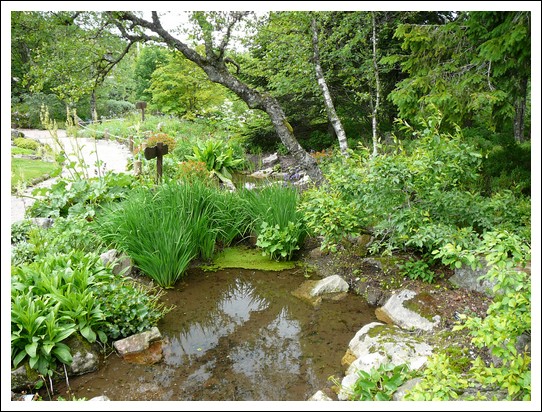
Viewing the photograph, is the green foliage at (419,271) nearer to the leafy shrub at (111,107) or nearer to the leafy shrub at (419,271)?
the leafy shrub at (419,271)

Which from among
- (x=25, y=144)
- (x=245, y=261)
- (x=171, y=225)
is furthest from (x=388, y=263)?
(x=25, y=144)

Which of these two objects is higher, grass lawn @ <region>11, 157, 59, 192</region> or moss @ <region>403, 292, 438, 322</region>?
grass lawn @ <region>11, 157, 59, 192</region>

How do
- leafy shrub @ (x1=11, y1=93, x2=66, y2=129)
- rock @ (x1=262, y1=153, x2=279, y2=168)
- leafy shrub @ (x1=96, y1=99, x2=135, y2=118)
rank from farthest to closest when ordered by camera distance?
leafy shrub @ (x1=96, y1=99, x2=135, y2=118) < leafy shrub @ (x1=11, y1=93, x2=66, y2=129) < rock @ (x1=262, y1=153, x2=279, y2=168)

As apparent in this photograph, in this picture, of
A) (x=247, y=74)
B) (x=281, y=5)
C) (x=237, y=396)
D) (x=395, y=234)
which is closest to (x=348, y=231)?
(x=395, y=234)

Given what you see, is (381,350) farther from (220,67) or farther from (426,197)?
(220,67)

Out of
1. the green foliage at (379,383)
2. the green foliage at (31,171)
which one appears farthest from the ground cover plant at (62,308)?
the green foliage at (31,171)

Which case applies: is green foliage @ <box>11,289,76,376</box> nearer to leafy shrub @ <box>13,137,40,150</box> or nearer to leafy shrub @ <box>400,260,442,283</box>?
leafy shrub @ <box>400,260,442,283</box>

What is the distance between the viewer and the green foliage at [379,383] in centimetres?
274

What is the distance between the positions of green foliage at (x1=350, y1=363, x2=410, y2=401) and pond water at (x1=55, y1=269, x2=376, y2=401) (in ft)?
1.39

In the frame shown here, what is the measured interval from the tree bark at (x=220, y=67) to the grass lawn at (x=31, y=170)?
3242mm

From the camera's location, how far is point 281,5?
111 inches

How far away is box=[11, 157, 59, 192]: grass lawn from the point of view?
8344 mm

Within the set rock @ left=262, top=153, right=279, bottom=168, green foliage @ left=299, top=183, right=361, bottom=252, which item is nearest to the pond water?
green foliage @ left=299, top=183, right=361, bottom=252

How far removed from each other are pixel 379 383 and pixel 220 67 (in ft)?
20.2
